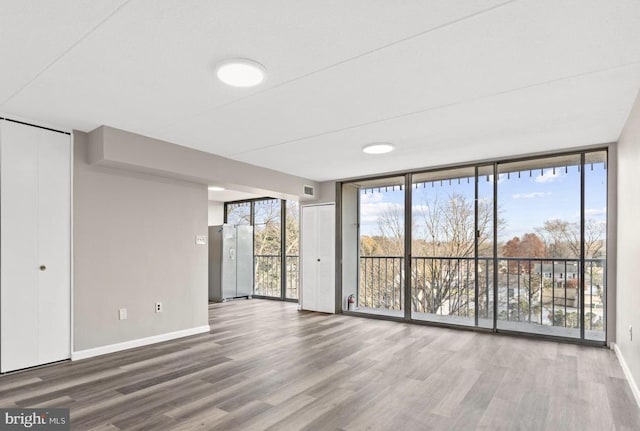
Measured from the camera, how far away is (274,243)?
8.18 meters

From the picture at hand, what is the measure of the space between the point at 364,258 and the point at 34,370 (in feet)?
15.5

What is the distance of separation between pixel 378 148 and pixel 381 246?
2503mm

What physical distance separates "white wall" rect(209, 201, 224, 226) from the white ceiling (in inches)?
195

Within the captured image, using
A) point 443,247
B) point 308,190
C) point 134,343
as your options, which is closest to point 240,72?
point 134,343

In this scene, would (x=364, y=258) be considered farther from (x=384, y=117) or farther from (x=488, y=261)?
(x=384, y=117)

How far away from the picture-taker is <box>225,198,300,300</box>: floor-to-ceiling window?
25.7 ft

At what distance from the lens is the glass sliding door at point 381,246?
6.05m

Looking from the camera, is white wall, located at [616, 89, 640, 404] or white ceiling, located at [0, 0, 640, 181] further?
white wall, located at [616, 89, 640, 404]

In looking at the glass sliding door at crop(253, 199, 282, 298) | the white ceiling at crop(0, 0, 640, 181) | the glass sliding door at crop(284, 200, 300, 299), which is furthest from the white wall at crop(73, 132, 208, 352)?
the glass sliding door at crop(253, 199, 282, 298)

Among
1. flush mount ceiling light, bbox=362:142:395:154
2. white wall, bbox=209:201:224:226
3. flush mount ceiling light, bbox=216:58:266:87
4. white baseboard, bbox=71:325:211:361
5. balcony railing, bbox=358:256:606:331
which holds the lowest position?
white baseboard, bbox=71:325:211:361

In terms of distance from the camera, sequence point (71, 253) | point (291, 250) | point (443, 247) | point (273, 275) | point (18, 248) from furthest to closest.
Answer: point (273, 275), point (291, 250), point (443, 247), point (71, 253), point (18, 248)

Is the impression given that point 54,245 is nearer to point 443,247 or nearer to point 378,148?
point 378,148

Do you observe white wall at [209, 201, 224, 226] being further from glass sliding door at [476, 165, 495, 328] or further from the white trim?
glass sliding door at [476, 165, 495, 328]

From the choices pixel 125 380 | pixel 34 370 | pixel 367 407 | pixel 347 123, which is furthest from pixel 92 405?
pixel 347 123
